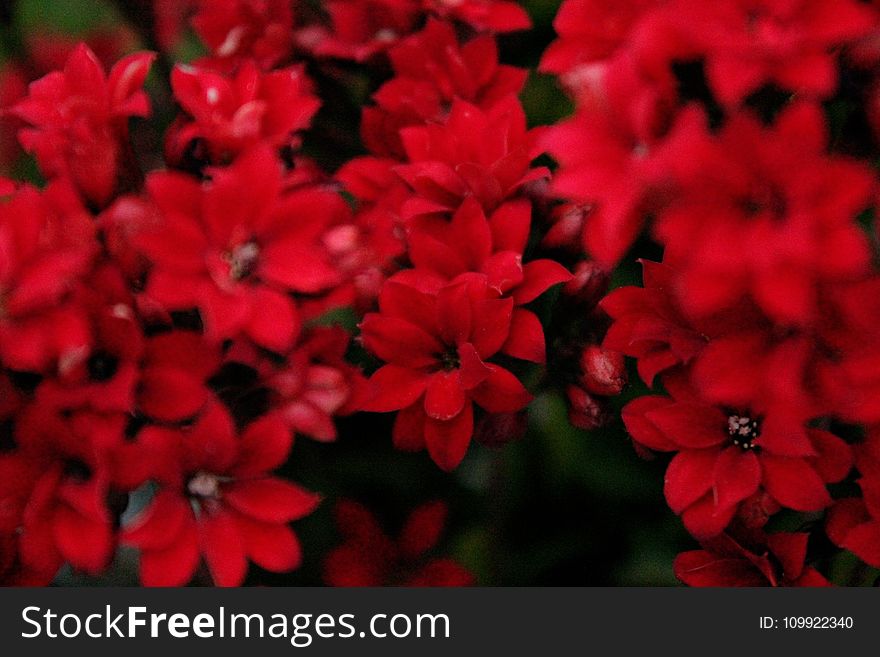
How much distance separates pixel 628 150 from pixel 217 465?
0.28 meters

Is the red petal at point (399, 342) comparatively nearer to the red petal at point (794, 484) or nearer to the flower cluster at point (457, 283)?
the flower cluster at point (457, 283)

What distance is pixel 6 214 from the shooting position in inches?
19.8

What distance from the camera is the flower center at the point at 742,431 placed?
0.58 m

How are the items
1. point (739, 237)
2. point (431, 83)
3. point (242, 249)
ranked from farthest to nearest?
point (431, 83) → point (242, 249) → point (739, 237)

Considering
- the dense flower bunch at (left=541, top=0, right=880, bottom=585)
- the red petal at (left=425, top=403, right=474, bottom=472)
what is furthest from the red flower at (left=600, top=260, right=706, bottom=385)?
the red petal at (left=425, top=403, right=474, bottom=472)

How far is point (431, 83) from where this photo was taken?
0.68m

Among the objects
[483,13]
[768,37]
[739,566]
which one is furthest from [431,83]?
[739,566]

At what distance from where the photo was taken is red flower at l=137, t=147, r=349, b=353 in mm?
497

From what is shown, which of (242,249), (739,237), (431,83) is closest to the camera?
(739,237)

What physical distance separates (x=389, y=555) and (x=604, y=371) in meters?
0.25

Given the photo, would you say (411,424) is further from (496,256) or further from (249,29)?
(249,29)

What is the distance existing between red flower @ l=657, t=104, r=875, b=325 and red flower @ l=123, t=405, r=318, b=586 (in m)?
0.24

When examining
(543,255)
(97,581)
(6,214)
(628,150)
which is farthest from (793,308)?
(97,581)

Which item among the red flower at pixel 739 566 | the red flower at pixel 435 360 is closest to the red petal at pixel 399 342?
the red flower at pixel 435 360
